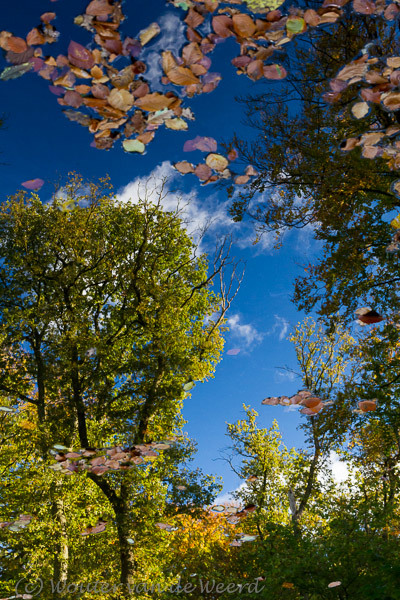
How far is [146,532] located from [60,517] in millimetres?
2503

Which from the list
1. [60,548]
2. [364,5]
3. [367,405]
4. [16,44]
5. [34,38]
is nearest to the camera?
[16,44]

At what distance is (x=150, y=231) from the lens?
13.7 m

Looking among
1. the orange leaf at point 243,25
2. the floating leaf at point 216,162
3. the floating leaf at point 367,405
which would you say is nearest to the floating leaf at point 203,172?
the floating leaf at point 216,162

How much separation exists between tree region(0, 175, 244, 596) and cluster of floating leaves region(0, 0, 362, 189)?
7.95 meters

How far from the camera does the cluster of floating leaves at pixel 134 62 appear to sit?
3635mm

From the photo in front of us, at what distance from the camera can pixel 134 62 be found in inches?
144

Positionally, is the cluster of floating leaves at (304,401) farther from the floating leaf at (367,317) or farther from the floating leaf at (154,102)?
the floating leaf at (154,102)

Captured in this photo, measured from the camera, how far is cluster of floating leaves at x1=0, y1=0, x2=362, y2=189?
3635 millimetres

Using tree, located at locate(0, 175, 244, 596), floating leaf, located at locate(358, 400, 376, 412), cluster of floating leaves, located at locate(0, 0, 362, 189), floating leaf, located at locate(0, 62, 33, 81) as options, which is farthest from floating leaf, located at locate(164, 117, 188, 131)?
tree, located at locate(0, 175, 244, 596)

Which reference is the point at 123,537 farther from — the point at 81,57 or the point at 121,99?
the point at 81,57

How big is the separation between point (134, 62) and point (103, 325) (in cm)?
1029

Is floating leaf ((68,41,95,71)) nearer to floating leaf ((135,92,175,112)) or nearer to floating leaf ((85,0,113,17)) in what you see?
floating leaf ((85,0,113,17))

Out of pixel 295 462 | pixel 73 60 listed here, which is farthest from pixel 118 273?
pixel 295 462

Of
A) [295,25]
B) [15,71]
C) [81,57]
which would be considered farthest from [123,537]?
[295,25]
